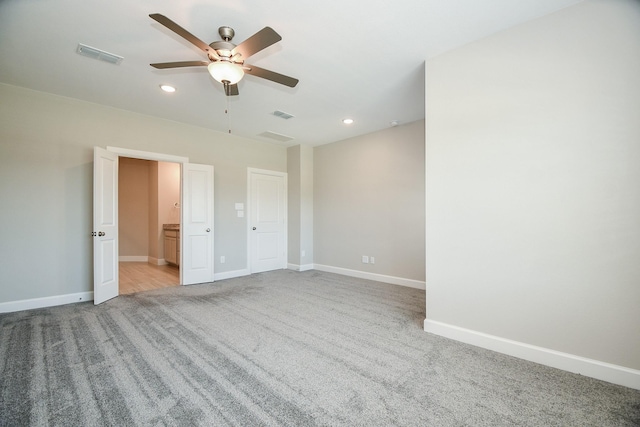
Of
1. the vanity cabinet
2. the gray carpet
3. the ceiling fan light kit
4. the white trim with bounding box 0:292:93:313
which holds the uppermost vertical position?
the ceiling fan light kit

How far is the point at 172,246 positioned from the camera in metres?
6.27

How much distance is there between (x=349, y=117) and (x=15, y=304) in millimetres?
5207

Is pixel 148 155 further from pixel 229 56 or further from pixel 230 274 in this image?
pixel 229 56

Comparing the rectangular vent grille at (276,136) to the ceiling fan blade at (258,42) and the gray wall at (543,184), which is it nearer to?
the ceiling fan blade at (258,42)

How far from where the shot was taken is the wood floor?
14.6 ft

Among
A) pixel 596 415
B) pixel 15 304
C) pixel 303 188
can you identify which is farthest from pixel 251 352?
pixel 303 188

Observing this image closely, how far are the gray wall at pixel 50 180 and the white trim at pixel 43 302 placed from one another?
0.18ft

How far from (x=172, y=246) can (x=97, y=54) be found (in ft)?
15.0

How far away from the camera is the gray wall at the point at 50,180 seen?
10.6ft

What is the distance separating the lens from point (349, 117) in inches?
170

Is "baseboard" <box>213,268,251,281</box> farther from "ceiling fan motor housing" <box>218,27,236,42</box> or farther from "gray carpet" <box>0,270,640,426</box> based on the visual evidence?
"ceiling fan motor housing" <box>218,27,236,42</box>

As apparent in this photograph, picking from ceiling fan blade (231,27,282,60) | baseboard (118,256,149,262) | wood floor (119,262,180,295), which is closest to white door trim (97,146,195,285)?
wood floor (119,262,180,295)

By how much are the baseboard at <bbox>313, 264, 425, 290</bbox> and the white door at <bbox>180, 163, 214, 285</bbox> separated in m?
2.42

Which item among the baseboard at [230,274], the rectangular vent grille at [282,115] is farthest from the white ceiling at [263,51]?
the baseboard at [230,274]
